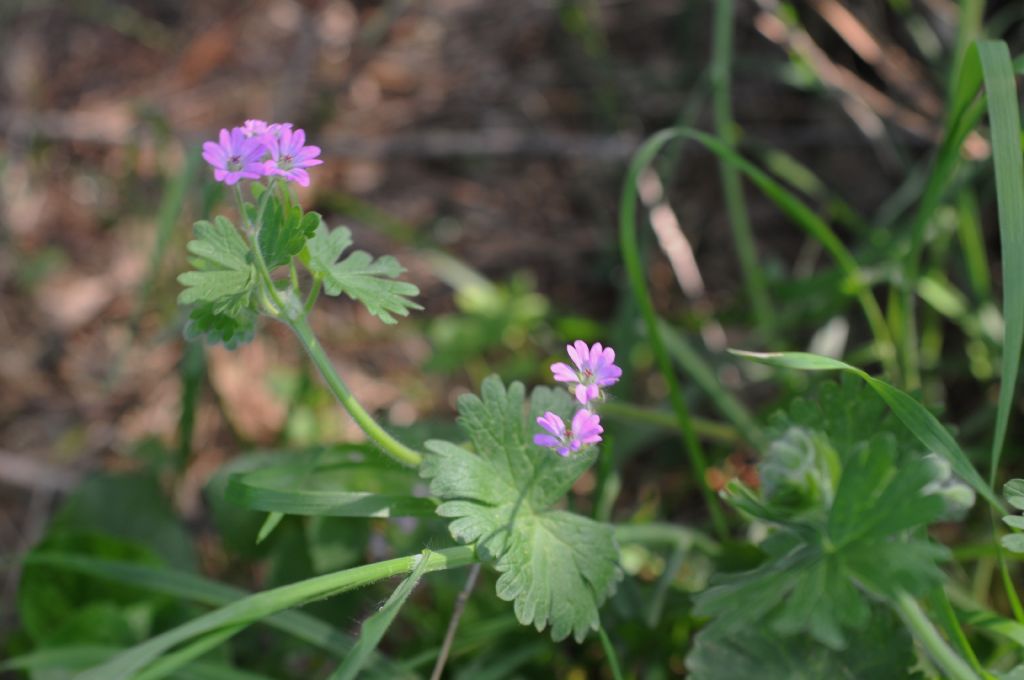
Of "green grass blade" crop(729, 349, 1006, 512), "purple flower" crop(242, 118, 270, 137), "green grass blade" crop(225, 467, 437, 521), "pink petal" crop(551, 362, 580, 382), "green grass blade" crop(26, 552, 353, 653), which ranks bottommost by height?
"green grass blade" crop(26, 552, 353, 653)

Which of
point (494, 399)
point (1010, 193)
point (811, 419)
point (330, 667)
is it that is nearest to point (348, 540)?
point (330, 667)

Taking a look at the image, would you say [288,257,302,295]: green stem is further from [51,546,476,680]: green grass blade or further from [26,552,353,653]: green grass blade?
[26,552,353,653]: green grass blade

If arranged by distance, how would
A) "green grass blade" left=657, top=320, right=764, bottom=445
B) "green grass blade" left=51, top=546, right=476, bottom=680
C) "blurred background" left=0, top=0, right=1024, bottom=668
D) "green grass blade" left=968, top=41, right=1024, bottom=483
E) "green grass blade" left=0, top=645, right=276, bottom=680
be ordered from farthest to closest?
"blurred background" left=0, top=0, right=1024, bottom=668 → "green grass blade" left=657, top=320, right=764, bottom=445 → "green grass blade" left=0, top=645, right=276, bottom=680 → "green grass blade" left=968, top=41, right=1024, bottom=483 → "green grass blade" left=51, top=546, right=476, bottom=680

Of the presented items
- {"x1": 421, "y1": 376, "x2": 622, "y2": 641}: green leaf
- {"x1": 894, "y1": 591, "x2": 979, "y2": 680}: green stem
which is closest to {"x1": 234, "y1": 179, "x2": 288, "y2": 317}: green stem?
{"x1": 421, "y1": 376, "x2": 622, "y2": 641}: green leaf

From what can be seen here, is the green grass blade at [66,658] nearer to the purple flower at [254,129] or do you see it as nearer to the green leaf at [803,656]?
the green leaf at [803,656]

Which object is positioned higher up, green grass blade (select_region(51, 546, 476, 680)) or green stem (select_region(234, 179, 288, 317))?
green stem (select_region(234, 179, 288, 317))

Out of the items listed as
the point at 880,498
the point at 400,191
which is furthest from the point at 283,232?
the point at 400,191

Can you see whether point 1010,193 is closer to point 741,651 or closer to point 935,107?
point 741,651

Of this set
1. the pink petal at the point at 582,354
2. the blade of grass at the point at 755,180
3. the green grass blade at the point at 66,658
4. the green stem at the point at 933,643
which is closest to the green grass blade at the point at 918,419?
the green stem at the point at 933,643
